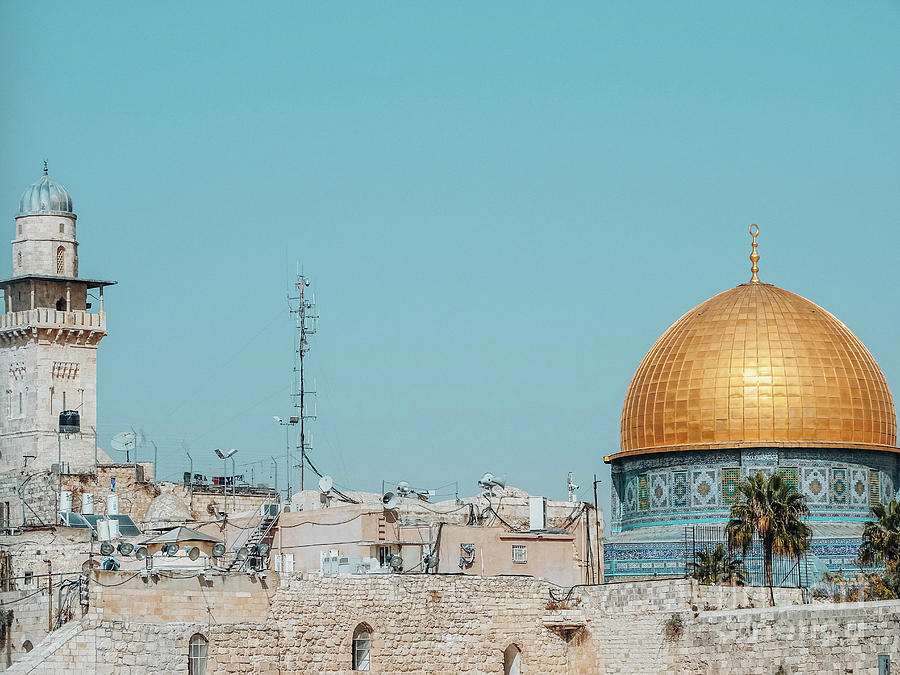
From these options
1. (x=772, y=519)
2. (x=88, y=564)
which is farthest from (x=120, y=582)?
(x=772, y=519)

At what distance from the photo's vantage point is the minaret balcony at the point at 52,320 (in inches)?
2030

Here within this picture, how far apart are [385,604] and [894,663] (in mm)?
8222

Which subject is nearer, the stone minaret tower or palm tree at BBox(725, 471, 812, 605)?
palm tree at BBox(725, 471, 812, 605)

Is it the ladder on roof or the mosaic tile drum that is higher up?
the mosaic tile drum

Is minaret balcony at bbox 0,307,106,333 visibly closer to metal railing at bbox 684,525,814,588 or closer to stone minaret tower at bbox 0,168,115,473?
stone minaret tower at bbox 0,168,115,473

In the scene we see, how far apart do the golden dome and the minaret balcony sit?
1403 centimetres

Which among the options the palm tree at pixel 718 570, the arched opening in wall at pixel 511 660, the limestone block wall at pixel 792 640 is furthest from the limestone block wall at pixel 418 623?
the palm tree at pixel 718 570

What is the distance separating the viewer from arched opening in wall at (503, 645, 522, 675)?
33969 mm

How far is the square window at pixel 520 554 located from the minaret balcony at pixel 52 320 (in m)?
19.2

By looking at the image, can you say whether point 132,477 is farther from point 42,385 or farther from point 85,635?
point 85,635

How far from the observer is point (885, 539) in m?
38.6

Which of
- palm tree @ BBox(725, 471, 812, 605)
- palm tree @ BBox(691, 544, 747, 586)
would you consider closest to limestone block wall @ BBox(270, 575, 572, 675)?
palm tree @ BBox(725, 471, 812, 605)

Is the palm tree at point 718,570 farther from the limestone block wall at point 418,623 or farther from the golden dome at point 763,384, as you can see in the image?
the limestone block wall at point 418,623

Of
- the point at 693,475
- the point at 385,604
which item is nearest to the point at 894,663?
the point at 385,604
